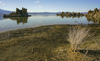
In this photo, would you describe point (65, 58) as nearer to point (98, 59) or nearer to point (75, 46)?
point (75, 46)

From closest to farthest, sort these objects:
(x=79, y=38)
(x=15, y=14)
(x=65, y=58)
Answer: (x=65, y=58)
(x=79, y=38)
(x=15, y=14)

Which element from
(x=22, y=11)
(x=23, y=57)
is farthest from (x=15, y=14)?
(x=23, y=57)

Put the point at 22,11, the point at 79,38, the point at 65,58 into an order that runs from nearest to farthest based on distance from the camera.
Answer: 1. the point at 65,58
2. the point at 79,38
3. the point at 22,11

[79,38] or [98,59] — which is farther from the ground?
[79,38]

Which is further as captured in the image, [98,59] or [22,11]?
[22,11]

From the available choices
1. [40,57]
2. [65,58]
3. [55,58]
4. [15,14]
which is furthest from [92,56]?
[15,14]

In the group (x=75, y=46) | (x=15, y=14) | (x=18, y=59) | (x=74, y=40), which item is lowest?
(x=18, y=59)

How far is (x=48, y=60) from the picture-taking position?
14.1ft

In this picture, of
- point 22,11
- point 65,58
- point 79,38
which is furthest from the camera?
point 22,11

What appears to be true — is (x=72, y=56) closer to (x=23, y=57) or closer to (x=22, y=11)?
(x=23, y=57)

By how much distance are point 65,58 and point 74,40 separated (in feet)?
4.37

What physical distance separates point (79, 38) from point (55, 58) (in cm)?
205

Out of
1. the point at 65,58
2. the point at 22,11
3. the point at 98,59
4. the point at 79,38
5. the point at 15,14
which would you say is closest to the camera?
the point at 98,59

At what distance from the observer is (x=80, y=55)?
450 cm
